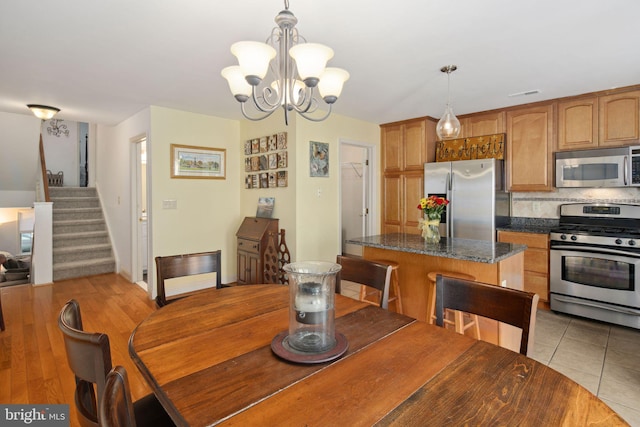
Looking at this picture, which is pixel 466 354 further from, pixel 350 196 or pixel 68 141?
pixel 68 141

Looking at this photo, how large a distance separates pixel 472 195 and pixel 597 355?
1.87 meters

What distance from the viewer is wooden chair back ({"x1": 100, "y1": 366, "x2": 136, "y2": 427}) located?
0.58 metres

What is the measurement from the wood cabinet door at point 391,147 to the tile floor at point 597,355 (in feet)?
8.16

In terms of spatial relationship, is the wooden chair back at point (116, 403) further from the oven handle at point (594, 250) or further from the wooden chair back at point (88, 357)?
the oven handle at point (594, 250)

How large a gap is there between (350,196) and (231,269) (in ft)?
8.62

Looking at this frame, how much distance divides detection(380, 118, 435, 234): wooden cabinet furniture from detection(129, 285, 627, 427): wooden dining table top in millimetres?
3351

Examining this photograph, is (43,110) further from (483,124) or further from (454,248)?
(483,124)

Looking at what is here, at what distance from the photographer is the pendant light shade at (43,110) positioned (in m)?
3.65

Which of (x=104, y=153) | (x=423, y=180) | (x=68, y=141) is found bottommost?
(x=423, y=180)

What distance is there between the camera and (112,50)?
230cm

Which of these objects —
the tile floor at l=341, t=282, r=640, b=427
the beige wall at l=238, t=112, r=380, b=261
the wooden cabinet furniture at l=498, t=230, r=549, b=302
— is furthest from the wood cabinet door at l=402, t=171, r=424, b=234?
the tile floor at l=341, t=282, r=640, b=427

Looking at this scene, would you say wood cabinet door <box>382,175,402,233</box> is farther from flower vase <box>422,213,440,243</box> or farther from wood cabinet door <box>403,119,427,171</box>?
flower vase <box>422,213,440,243</box>

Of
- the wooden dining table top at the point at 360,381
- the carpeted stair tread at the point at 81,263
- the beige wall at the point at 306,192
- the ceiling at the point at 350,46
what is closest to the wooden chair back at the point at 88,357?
the wooden dining table top at the point at 360,381

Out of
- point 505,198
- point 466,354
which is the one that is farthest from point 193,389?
point 505,198
